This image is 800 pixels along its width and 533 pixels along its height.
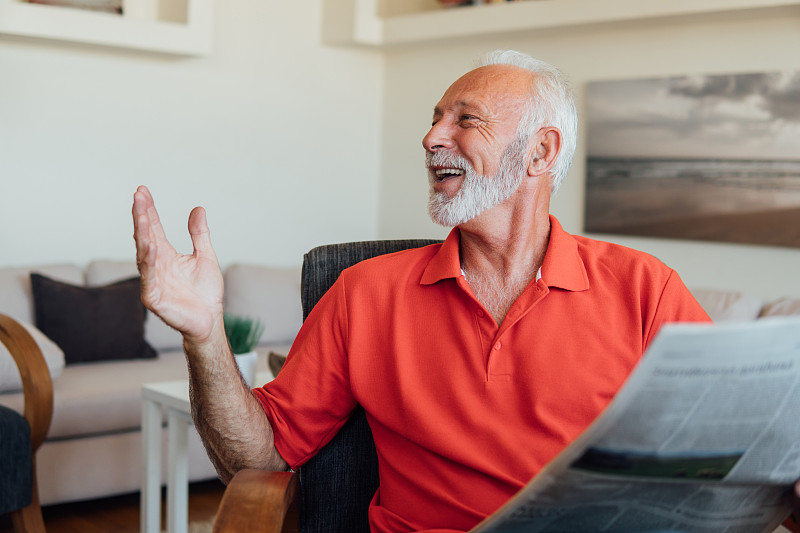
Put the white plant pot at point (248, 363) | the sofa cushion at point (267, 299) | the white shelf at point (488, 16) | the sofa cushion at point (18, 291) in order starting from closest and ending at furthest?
the white plant pot at point (248, 363) → the sofa cushion at point (18, 291) → the white shelf at point (488, 16) → the sofa cushion at point (267, 299)

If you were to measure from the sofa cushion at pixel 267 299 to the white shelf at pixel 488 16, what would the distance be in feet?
5.03

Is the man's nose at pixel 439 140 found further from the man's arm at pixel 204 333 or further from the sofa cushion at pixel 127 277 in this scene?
the sofa cushion at pixel 127 277

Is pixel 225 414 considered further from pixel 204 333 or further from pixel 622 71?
pixel 622 71

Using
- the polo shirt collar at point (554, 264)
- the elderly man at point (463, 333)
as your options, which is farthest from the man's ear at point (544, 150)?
the polo shirt collar at point (554, 264)

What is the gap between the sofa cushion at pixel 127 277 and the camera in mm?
3893

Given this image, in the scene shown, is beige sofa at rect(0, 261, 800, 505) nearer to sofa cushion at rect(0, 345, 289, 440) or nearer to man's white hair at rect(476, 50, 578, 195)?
sofa cushion at rect(0, 345, 289, 440)

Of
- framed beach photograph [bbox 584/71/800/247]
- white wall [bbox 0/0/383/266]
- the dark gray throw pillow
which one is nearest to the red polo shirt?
the dark gray throw pillow

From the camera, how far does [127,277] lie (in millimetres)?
3895

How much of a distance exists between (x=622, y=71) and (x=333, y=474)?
3.17m

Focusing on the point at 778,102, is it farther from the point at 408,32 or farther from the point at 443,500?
the point at 443,500

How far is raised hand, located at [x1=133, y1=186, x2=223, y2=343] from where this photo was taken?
1.15 meters

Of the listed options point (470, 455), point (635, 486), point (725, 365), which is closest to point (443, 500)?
point (470, 455)

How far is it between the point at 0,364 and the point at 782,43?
3.43 meters

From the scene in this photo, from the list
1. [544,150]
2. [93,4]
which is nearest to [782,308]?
[544,150]
